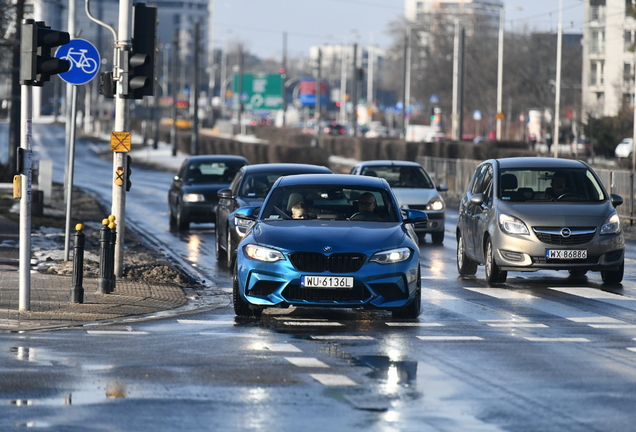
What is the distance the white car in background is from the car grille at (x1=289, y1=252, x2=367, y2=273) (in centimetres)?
1128

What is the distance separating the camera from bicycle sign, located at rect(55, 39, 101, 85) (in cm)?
1739

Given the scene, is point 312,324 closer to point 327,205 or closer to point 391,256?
point 391,256

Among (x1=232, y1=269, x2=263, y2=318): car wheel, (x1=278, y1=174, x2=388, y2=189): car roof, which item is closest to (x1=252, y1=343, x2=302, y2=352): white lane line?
(x1=232, y1=269, x2=263, y2=318): car wheel

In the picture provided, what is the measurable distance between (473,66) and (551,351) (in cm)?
9509

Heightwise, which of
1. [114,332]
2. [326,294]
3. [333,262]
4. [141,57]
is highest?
[141,57]

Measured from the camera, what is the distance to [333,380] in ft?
29.2

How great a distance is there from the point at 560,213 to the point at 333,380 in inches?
311

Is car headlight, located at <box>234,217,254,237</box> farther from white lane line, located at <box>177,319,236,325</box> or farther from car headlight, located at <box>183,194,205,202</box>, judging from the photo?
car headlight, located at <box>183,194,205,202</box>

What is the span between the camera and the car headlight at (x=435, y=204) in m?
24.5

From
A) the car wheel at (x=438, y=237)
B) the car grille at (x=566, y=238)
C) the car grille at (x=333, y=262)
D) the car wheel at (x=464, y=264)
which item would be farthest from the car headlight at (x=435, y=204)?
the car grille at (x=333, y=262)

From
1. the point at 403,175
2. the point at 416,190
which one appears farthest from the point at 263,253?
the point at 403,175

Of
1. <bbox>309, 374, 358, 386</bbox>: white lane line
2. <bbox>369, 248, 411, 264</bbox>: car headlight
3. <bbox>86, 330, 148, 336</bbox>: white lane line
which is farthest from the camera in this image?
<bbox>369, 248, 411, 264</bbox>: car headlight

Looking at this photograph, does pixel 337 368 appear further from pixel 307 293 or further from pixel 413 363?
pixel 307 293

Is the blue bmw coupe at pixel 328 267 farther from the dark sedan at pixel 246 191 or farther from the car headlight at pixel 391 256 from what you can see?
the dark sedan at pixel 246 191
